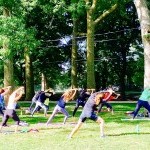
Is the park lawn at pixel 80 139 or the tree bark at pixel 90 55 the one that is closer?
the park lawn at pixel 80 139

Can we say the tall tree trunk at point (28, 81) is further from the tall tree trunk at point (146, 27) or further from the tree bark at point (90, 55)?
the tall tree trunk at point (146, 27)

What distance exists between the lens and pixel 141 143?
42.7ft

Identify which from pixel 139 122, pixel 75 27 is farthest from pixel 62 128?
pixel 75 27

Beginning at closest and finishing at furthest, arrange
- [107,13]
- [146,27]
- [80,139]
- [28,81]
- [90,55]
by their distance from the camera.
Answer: [80,139]
[146,27]
[107,13]
[90,55]
[28,81]

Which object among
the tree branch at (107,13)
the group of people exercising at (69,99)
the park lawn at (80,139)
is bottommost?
the park lawn at (80,139)

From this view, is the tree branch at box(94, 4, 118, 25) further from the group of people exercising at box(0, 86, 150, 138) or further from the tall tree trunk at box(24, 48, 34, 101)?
the group of people exercising at box(0, 86, 150, 138)

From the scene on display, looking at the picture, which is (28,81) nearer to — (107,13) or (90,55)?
(90,55)

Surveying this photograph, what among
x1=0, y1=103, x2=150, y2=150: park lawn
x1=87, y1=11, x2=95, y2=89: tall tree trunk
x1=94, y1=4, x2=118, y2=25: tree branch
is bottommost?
x1=0, y1=103, x2=150, y2=150: park lawn

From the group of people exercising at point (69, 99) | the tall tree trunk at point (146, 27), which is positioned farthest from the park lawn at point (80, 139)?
the tall tree trunk at point (146, 27)

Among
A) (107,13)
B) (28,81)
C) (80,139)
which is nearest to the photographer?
(80,139)

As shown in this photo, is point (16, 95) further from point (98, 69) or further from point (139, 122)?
point (98, 69)

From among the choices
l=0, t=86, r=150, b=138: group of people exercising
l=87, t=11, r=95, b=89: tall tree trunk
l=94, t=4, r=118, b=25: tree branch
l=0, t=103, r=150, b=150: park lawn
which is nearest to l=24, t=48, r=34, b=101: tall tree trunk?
l=87, t=11, r=95, b=89: tall tree trunk

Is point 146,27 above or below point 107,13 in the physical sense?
below

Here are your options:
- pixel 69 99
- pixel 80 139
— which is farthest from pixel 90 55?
pixel 80 139
